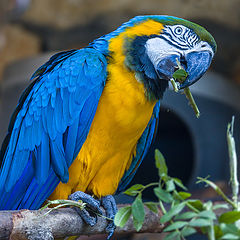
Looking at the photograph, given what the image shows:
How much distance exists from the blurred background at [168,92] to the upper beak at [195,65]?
1061 millimetres

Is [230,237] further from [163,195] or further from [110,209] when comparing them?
[110,209]

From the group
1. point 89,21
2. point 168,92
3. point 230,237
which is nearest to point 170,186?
point 230,237

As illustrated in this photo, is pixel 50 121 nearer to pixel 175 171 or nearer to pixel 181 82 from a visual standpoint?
pixel 181 82

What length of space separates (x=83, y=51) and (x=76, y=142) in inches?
10.2

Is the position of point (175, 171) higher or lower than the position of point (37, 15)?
lower

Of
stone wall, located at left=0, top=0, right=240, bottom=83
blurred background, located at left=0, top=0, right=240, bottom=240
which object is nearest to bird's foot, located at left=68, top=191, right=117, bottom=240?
blurred background, located at left=0, top=0, right=240, bottom=240

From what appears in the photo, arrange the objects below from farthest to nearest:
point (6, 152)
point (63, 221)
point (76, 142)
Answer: point (6, 152), point (76, 142), point (63, 221)

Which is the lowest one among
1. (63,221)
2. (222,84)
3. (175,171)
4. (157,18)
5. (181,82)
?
(175,171)

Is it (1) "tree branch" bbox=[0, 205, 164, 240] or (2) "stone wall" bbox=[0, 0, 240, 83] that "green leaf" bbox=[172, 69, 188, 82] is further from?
(2) "stone wall" bbox=[0, 0, 240, 83]

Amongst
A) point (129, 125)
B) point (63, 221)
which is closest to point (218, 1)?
point (129, 125)

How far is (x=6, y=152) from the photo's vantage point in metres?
1.32

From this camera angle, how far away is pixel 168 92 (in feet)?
7.69

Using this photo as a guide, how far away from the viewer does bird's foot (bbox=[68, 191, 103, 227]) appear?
1.08 m

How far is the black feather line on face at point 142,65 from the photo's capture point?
1.24m
